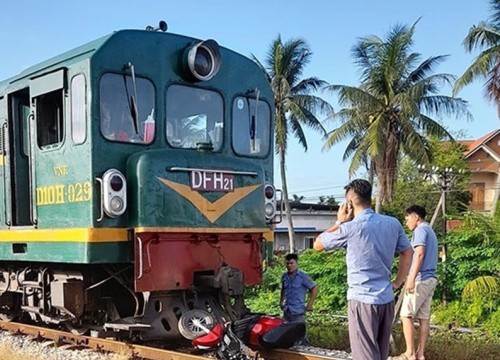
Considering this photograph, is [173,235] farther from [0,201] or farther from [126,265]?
[0,201]

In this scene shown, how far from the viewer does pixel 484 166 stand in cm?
3869

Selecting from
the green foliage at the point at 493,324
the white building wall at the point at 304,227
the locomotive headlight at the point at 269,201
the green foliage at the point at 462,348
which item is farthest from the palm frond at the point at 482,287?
the white building wall at the point at 304,227

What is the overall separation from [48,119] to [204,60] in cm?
193

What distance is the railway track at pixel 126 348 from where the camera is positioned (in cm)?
646

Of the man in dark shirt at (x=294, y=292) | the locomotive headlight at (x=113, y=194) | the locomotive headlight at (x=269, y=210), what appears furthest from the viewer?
the man in dark shirt at (x=294, y=292)

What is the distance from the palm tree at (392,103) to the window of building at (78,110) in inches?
854

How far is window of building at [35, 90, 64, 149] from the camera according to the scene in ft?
24.2

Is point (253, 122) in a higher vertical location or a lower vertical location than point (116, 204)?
higher

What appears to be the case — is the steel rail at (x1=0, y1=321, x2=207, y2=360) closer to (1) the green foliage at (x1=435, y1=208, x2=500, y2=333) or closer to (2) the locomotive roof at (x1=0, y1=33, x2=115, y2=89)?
(2) the locomotive roof at (x1=0, y1=33, x2=115, y2=89)

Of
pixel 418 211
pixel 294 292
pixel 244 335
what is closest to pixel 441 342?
pixel 294 292

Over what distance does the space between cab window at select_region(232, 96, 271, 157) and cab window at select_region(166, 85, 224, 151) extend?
279mm

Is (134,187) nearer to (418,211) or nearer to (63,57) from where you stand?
(63,57)

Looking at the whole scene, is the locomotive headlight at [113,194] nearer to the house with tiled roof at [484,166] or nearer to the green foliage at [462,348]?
the green foliage at [462,348]

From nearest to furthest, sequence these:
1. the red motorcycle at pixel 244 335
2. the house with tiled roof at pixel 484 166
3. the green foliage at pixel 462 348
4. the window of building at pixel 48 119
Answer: the red motorcycle at pixel 244 335 < the window of building at pixel 48 119 < the green foliage at pixel 462 348 < the house with tiled roof at pixel 484 166
